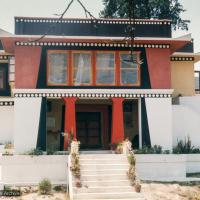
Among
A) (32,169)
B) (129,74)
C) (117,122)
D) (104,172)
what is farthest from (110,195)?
(129,74)

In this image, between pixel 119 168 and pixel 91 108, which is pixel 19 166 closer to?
pixel 119 168

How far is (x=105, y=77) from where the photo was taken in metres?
20.1

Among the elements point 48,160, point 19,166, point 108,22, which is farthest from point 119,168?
point 108,22

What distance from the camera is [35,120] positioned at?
1931 cm

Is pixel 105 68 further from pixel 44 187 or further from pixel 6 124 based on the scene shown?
pixel 44 187

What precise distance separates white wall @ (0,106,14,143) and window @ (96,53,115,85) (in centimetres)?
586

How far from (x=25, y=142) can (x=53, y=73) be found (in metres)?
3.63

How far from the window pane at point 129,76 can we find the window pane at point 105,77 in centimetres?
51

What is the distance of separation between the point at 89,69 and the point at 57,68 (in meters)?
1.59

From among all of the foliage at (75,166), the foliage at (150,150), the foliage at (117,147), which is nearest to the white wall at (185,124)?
the foliage at (150,150)

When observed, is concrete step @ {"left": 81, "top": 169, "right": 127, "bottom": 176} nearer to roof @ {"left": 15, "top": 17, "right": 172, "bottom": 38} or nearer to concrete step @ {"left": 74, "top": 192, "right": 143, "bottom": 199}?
concrete step @ {"left": 74, "top": 192, "right": 143, "bottom": 199}

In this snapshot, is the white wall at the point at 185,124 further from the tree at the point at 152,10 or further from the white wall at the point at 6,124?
the tree at the point at 152,10

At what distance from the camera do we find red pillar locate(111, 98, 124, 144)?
19.9 m

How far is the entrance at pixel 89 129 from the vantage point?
23250 mm
